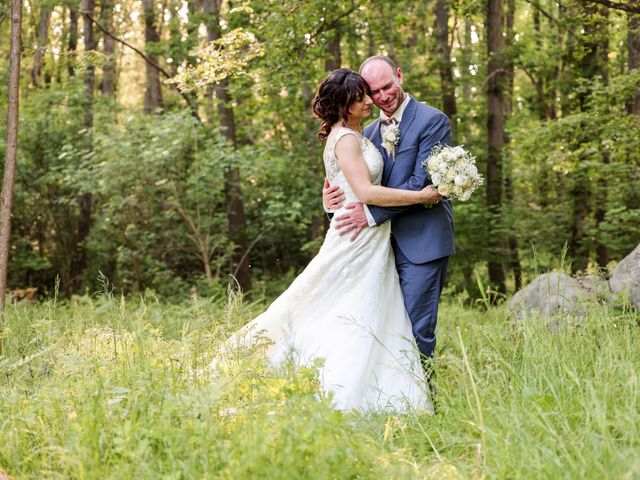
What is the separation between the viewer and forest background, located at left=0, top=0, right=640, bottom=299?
10.5 metres

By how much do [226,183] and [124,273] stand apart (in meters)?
2.52

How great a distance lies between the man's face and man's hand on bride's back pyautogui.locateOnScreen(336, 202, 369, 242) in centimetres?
66

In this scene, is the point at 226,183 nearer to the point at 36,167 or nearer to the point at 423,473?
the point at 36,167

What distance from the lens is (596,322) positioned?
4543 millimetres

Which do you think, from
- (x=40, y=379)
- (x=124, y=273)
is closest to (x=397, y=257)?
(x=40, y=379)

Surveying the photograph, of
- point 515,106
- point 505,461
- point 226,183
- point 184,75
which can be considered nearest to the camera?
point 505,461

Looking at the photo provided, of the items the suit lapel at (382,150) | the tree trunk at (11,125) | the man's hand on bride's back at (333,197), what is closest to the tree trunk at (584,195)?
the suit lapel at (382,150)

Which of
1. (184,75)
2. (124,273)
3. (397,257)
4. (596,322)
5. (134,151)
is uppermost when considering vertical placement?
(184,75)

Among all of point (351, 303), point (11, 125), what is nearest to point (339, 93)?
point (351, 303)

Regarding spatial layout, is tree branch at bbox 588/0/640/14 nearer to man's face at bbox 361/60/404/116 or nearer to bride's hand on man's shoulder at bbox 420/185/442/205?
man's face at bbox 361/60/404/116

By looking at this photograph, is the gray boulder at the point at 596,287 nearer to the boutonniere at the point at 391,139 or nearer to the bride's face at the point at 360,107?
the boutonniere at the point at 391,139

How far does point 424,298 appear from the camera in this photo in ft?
14.7

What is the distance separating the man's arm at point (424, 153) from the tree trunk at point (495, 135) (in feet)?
30.1

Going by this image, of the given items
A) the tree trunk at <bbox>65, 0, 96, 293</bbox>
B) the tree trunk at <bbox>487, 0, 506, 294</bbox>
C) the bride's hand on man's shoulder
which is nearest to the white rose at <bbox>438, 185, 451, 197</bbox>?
the bride's hand on man's shoulder
